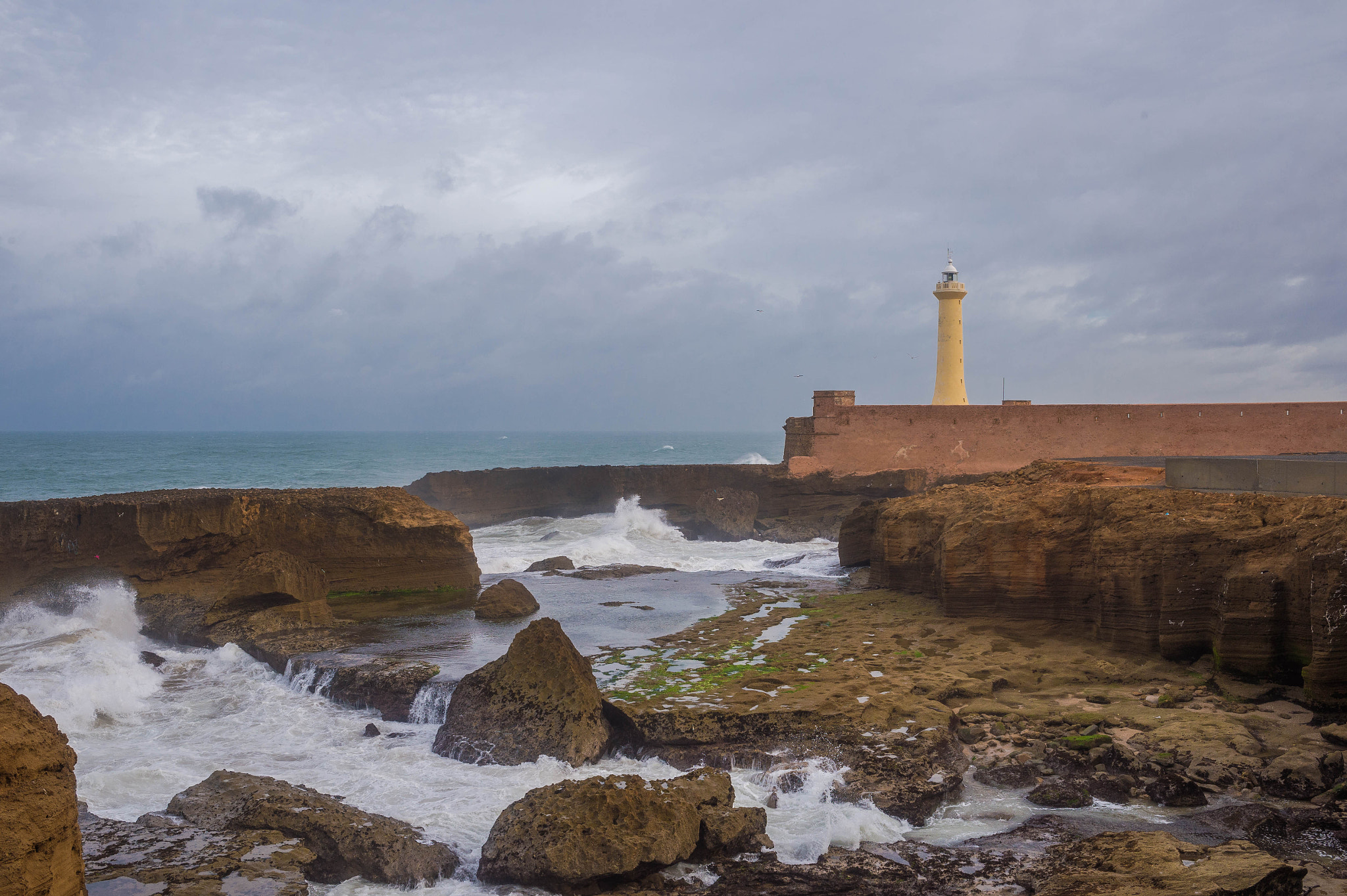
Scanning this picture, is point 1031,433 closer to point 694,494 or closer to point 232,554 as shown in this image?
point 694,494

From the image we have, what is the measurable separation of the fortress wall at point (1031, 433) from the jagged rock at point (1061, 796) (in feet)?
65.7

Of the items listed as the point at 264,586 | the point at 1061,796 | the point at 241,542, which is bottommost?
the point at 1061,796

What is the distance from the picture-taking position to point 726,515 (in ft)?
89.0

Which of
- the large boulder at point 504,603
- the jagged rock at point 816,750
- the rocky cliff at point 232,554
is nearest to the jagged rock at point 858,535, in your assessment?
the large boulder at point 504,603

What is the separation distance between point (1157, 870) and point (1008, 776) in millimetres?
2016

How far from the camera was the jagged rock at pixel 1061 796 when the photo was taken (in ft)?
22.2

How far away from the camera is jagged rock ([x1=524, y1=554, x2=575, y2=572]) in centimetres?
1991

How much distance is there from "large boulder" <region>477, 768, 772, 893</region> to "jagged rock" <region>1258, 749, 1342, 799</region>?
383 cm

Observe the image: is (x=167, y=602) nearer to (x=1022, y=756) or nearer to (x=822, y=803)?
(x=822, y=803)

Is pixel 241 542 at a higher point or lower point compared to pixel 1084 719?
higher

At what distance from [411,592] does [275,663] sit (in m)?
4.91

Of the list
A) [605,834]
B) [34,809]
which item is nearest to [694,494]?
[605,834]

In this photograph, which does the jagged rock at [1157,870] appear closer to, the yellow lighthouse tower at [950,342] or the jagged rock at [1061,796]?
the jagged rock at [1061,796]

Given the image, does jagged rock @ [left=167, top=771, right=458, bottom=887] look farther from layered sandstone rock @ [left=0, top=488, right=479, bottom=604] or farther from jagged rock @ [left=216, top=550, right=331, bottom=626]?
layered sandstone rock @ [left=0, top=488, right=479, bottom=604]
